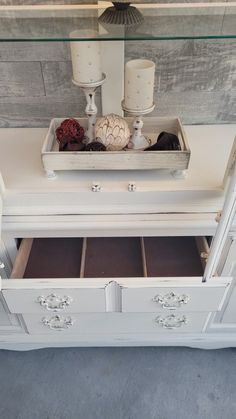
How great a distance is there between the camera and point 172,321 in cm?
88

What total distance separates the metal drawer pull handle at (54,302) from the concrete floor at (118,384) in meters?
0.34

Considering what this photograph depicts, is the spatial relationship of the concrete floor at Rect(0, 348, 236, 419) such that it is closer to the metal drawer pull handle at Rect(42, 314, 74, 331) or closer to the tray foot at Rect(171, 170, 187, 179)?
the metal drawer pull handle at Rect(42, 314, 74, 331)

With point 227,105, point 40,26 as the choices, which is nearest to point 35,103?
point 40,26

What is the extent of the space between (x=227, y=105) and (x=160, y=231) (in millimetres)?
432

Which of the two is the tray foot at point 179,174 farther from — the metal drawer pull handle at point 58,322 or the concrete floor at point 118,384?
the concrete floor at point 118,384

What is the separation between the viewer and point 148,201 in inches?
28.9

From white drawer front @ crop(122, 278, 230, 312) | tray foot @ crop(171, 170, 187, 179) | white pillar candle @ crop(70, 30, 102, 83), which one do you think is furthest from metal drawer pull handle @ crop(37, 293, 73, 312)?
white pillar candle @ crop(70, 30, 102, 83)

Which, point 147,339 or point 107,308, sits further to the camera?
point 147,339

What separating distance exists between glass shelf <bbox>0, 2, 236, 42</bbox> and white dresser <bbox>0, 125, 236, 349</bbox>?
289 millimetres

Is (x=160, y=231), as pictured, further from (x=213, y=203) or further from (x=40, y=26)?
(x=40, y=26)

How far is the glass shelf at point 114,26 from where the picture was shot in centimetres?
58

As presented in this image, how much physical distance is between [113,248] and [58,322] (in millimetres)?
250

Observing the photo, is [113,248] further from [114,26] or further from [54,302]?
[114,26]

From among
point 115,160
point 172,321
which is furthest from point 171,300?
point 115,160
